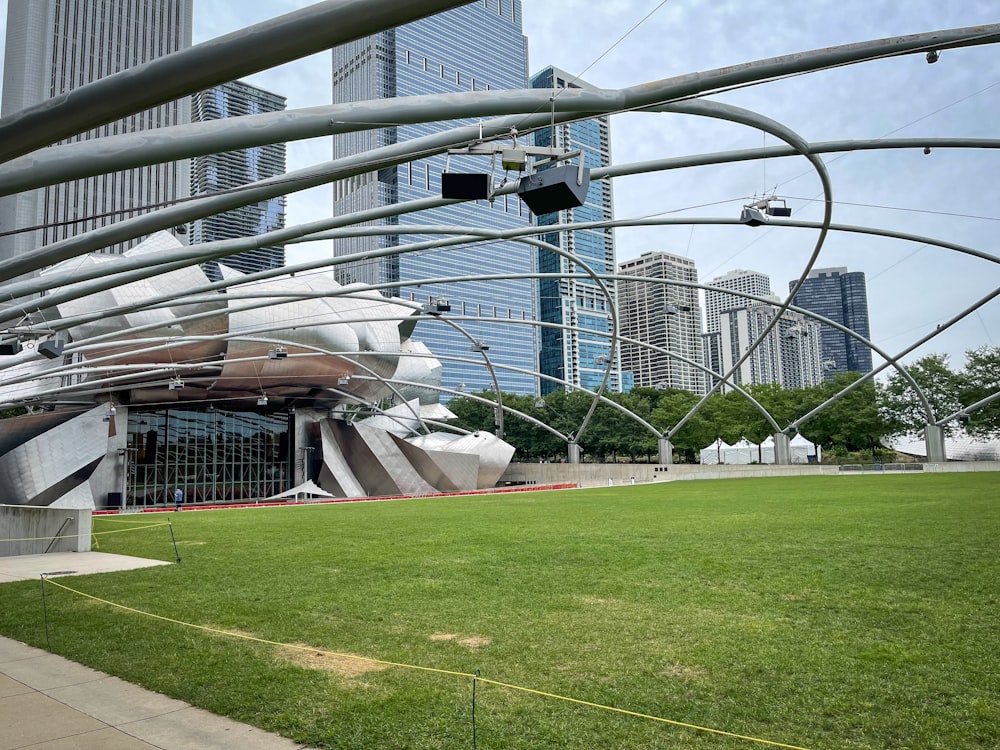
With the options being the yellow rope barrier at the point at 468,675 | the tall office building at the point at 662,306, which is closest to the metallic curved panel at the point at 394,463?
the tall office building at the point at 662,306

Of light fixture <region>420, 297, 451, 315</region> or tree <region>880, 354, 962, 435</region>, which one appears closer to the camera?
light fixture <region>420, 297, 451, 315</region>

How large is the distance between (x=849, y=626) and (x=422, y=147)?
9.05 m

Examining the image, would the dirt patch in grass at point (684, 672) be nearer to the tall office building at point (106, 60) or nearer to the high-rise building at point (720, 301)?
the tall office building at point (106, 60)

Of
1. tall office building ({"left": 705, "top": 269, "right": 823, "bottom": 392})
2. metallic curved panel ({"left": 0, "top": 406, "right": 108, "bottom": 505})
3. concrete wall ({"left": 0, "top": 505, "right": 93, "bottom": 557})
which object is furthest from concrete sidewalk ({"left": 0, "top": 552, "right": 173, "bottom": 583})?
tall office building ({"left": 705, "top": 269, "right": 823, "bottom": 392})

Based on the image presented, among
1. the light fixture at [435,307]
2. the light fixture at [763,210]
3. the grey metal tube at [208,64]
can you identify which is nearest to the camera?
the grey metal tube at [208,64]

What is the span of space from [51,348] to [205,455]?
1348 inches

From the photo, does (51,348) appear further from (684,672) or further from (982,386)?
(982,386)

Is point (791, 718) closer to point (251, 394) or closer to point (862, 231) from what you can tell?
point (862, 231)

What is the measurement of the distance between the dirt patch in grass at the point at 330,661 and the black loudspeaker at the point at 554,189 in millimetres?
5448

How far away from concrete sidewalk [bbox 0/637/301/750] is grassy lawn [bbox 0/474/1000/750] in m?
0.22

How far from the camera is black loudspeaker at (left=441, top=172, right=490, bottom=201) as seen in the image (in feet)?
32.7

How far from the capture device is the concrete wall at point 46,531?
17406mm

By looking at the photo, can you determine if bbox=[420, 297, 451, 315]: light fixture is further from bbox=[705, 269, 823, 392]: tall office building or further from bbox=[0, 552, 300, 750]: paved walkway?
bbox=[705, 269, 823, 392]: tall office building

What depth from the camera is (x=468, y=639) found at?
26.7ft
